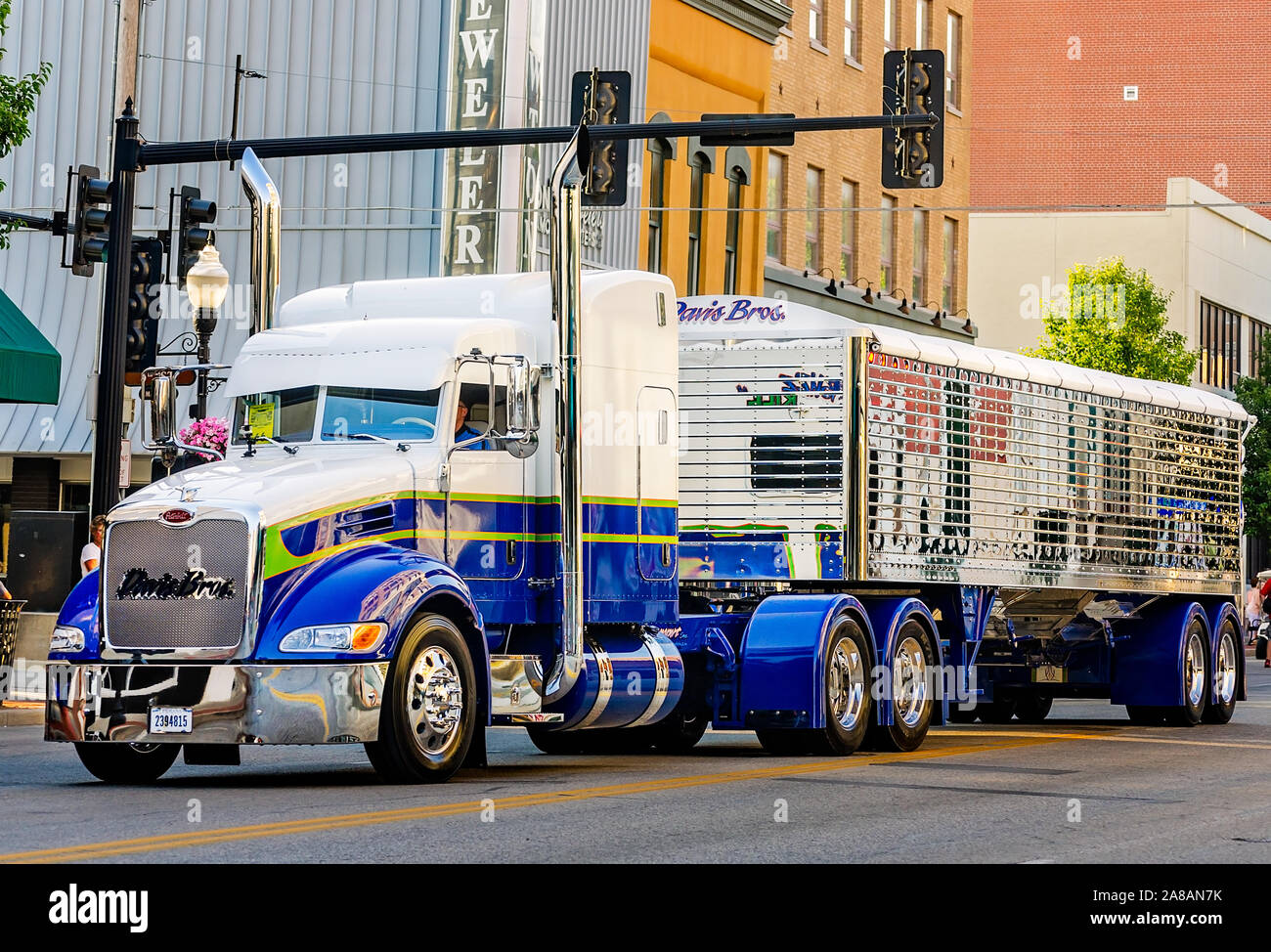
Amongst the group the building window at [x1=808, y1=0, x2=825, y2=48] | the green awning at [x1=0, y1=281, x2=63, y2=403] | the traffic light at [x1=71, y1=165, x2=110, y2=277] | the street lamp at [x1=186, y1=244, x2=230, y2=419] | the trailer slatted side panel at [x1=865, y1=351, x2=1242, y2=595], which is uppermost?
the building window at [x1=808, y1=0, x2=825, y2=48]

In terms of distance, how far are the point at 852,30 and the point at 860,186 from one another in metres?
3.28

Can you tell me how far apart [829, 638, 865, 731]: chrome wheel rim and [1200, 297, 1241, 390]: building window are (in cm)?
4805

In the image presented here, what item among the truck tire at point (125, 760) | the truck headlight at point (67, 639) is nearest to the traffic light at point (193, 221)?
the truck tire at point (125, 760)

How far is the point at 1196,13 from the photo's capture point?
75.9 m

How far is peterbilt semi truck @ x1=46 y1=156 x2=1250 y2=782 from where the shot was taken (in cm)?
1312

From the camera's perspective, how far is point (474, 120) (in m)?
33.0

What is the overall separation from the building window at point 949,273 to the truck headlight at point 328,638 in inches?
1496

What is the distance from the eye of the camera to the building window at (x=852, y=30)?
1779 inches

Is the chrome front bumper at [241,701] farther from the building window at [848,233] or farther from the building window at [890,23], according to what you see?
the building window at [890,23]

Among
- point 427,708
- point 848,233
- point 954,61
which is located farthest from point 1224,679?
point 954,61

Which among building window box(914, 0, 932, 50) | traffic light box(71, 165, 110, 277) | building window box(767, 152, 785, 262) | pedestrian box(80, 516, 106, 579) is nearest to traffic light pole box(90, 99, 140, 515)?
traffic light box(71, 165, 110, 277)

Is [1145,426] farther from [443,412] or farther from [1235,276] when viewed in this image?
[1235,276]

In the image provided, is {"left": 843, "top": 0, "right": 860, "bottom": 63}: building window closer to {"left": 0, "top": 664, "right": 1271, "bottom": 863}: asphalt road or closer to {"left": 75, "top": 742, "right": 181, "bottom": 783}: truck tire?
{"left": 0, "top": 664, "right": 1271, "bottom": 863}: asphalt road

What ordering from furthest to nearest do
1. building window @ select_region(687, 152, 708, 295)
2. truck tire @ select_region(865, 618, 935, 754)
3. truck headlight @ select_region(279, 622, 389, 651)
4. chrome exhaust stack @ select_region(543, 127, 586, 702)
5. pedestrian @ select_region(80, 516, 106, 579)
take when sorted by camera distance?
building window @ select_region(687, 152, 708, 295) < pedestrian @ select_region(80, 516, 106, 579) < truck tire @ select_region(865, 618, 935, 754) < chrome exhaust stack @ select_region(543, 127, 586, 702) < truck headlight @ select_region(279, 622, 389, 651)
